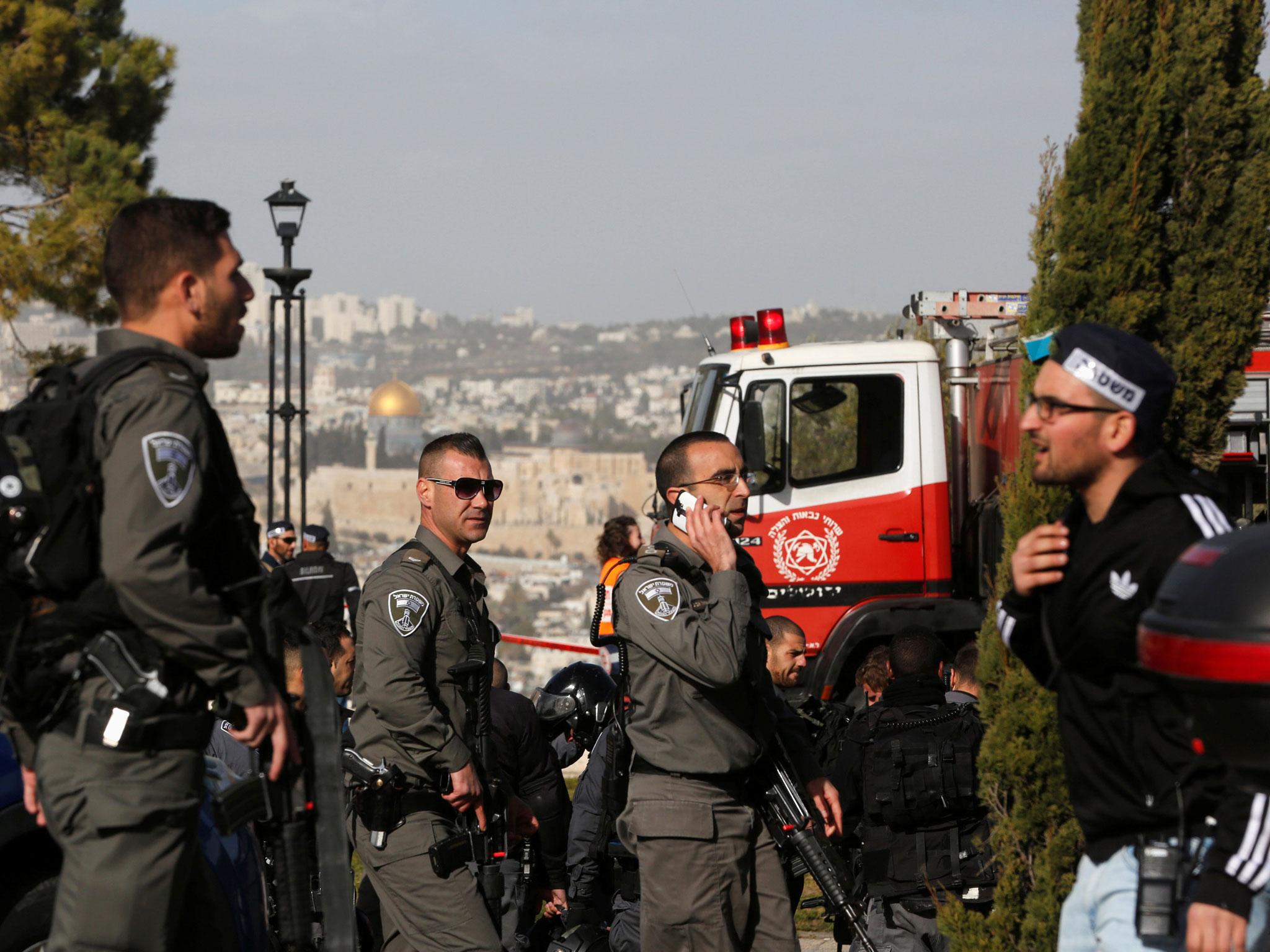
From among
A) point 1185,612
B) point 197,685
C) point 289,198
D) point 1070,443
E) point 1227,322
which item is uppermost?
point 289,198

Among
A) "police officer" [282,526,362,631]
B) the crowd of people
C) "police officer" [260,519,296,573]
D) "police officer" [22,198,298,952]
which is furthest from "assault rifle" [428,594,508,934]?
"police officer" [260,519,296,573]

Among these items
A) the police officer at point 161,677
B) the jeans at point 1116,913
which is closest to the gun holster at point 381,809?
the police officer at point 161,677

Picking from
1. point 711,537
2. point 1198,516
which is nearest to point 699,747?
point 711,537

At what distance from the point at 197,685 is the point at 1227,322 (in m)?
2.93

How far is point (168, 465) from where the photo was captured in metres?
2.91

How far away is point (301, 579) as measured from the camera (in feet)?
38.6

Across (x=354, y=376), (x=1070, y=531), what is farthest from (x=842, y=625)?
(x=354, y=376)

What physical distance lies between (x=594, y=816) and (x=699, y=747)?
4.79ft

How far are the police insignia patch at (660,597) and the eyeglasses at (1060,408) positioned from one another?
149cm

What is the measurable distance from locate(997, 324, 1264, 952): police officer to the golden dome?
132m

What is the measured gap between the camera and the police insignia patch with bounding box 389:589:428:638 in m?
4.53

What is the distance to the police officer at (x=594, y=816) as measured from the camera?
5285 millimetres

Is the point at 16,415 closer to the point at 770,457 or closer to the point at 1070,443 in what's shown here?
the point at 1070,443

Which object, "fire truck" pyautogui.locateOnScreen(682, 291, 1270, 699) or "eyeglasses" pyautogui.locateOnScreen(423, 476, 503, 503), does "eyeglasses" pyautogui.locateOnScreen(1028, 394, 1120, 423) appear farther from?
"fire truck" pyautogui.locateOnScreen(682, 291, 1270, 699)
